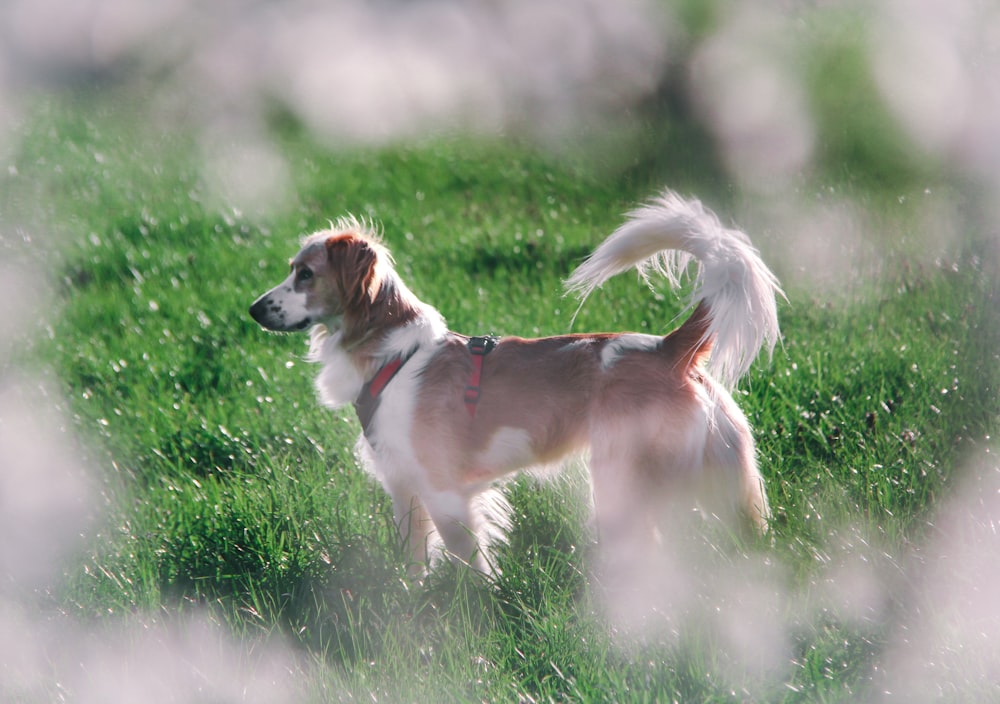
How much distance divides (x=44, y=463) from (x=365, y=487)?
68.7 inches

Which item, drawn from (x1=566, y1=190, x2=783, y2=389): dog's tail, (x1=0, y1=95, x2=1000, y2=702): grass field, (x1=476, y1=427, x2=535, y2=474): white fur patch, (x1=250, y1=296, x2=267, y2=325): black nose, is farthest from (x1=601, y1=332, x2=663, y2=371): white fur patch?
(x1=250, y1=296, x2=267, y2=325): black nose

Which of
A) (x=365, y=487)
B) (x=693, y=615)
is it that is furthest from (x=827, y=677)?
(x=365, y=487)

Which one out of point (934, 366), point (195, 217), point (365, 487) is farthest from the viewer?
point (195, 217)

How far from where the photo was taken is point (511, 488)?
3555 millimetres

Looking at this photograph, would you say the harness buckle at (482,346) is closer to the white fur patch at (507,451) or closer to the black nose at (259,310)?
the white fur patch at (507,451)

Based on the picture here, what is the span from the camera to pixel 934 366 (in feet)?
13.1

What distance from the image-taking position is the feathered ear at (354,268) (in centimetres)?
317

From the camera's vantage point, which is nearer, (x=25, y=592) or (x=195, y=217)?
(x=25, y=592)

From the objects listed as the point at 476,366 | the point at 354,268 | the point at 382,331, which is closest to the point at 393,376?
the point at 382,331

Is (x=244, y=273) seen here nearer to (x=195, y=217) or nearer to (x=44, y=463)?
(x=195, y=217)

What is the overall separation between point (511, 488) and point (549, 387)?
71 centimetres

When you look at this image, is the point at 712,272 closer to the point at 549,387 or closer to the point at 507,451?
the point at 549,387

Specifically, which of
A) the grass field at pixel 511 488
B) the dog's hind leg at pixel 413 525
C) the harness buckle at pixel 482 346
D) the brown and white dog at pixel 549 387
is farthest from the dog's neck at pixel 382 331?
the grass field at pixel 511 488

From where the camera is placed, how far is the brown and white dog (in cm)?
283
